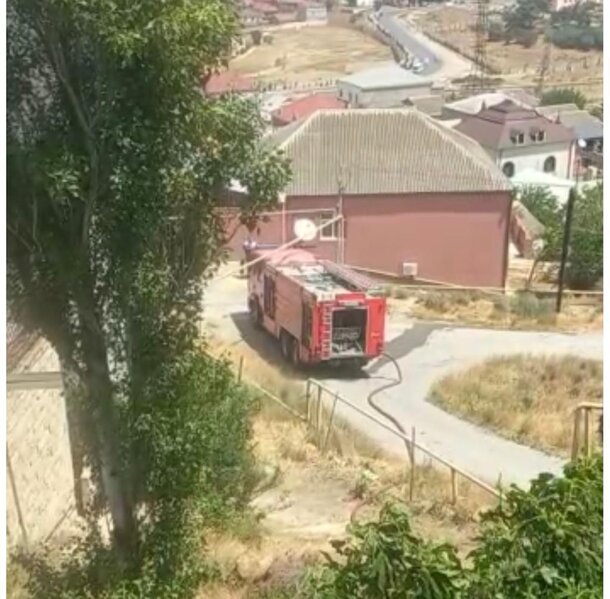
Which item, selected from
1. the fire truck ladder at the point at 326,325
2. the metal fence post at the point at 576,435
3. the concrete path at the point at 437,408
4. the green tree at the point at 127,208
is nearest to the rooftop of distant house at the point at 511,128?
the concrete path at the point at 437,408

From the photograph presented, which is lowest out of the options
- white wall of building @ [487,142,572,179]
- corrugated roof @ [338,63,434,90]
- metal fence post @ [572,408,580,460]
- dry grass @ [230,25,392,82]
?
metal fence post @ [572,408,580,460]

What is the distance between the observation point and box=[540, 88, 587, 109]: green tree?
3.58m

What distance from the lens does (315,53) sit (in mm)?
3012

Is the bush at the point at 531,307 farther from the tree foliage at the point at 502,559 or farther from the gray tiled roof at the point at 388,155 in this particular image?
the tree foliage at the point at 502,559

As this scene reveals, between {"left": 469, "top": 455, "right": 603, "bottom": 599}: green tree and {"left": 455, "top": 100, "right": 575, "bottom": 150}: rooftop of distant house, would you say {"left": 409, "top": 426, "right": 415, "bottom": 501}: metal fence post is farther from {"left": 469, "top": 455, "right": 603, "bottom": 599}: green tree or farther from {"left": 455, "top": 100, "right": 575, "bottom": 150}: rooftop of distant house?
{"left": 455, "top": 100, "right": 575, "bottom": 150}: rooftop of distant house

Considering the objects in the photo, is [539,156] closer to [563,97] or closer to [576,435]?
[563,97]

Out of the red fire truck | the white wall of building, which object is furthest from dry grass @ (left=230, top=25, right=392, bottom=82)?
the white wall of building

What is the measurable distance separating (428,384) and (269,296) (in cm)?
40

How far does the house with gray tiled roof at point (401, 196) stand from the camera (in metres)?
2.25

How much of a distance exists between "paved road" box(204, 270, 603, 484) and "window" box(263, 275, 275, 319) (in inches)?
2.2

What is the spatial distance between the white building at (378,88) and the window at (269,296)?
1.98 feet

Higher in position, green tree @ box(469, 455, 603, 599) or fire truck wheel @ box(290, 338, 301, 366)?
green tree @ box(469, 455, 603, 599)

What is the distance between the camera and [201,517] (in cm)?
177

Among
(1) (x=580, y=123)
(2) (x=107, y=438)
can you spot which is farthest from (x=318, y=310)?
(1) (x=580, y=123)
